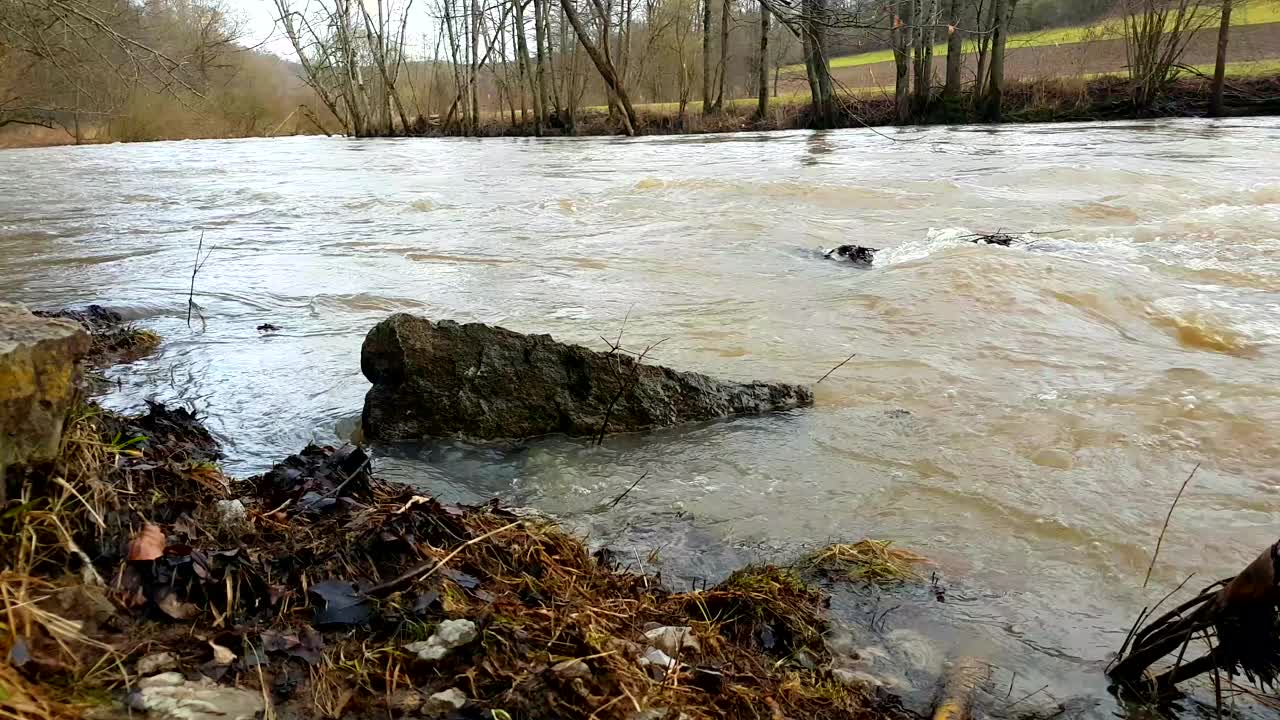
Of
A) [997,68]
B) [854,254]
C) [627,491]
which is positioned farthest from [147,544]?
[997,68]

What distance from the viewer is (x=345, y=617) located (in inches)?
79.0

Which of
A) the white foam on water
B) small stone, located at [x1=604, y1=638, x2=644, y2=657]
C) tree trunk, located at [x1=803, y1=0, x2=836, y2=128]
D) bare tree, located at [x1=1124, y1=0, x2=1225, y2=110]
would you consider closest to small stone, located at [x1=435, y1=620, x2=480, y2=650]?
small stone, located at [x1=604, y1=638, x2=644, y2=657]

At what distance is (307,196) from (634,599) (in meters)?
13.7

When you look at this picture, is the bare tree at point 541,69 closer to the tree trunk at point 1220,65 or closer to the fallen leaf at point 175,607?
the tree trunk at point 1220,65

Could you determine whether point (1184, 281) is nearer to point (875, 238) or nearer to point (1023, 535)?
point (875, 238)

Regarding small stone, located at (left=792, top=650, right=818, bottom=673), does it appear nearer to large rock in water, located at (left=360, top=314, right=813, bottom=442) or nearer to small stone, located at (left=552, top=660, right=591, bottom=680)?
small stone, located at (left=552, top=660, right=591, bottom=680)

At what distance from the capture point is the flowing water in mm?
3090

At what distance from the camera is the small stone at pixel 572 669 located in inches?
71.1

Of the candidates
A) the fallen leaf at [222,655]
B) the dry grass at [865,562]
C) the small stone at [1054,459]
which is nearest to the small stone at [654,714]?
the fallen leaf at [222,655]

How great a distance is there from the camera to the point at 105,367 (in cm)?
489

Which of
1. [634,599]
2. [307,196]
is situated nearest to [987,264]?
[634,599]

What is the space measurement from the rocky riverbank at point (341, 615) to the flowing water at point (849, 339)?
48 cm

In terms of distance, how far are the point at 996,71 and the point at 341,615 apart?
26.3m

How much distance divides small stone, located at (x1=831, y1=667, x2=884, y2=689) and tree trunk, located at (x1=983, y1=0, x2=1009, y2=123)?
80.9 feet
